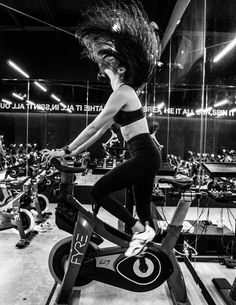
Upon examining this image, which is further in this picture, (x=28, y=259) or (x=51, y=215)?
(x=51, y=215)

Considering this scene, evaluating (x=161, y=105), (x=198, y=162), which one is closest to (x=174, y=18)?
(x=161, y=105)

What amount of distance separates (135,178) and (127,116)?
1.40 feet

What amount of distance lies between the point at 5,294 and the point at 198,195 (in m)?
1.83

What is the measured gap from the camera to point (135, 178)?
1.80m

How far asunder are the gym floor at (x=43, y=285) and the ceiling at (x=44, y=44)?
4181mm

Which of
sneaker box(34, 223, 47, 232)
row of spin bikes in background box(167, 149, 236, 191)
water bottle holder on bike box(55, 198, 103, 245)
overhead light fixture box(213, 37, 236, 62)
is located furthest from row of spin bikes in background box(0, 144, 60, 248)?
overhead light fixture box(213, 37, 236, 62)

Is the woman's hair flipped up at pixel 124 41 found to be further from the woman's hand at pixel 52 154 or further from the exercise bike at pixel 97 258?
the exercise bike at pixel 97 258

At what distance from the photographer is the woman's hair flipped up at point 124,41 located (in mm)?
1896

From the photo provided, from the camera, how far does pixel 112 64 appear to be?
1924mm

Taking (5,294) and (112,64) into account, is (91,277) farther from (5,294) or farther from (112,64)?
(112,64)

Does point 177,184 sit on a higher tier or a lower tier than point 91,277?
higher

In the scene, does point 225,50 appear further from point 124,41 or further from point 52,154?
point 52,154

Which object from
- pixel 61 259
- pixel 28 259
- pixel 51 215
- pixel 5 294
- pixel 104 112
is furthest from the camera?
pixel 51 215

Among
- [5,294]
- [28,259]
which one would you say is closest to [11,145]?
[28,259]
